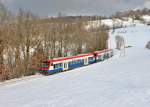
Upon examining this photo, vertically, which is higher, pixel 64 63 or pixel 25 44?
pixel 25 44

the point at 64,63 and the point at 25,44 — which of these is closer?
the point at 64,63

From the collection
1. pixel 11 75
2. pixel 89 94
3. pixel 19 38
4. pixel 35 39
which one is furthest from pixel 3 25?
pixel 89 94

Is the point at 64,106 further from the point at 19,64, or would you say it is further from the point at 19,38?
the point at 19,38

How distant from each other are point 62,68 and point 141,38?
468 ft

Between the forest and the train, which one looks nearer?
the train

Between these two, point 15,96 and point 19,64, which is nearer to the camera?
point 15,96

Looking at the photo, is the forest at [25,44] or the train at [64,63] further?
the forest at [25,44]

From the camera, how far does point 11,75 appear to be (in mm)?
44938

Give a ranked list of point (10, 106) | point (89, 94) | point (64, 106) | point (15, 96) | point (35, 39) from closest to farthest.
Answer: point (64, 106), point (10, 106), point (89, 94), point (15, 96), point (35, 39)

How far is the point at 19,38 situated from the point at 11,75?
10.8 metres

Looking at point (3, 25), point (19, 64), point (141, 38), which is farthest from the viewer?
point (141, 38)

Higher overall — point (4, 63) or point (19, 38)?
point (19, 38)

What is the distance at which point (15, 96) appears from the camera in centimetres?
2512

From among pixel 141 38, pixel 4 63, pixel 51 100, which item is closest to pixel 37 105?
pixel 51 100
